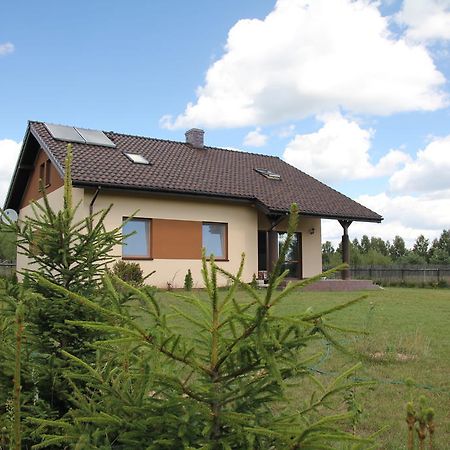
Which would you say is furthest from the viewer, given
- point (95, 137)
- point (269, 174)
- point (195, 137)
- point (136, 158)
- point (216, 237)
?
point (195, 137)

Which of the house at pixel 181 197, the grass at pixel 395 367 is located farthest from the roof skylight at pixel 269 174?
the grass at pixel 395 367

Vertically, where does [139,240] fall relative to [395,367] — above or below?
above

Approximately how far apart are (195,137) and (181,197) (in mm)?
Answer: 4796

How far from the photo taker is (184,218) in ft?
53.7

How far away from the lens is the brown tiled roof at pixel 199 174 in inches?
599

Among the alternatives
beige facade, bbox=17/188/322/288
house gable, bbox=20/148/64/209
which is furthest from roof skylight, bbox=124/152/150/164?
house gable, bbox=20/148/64/209

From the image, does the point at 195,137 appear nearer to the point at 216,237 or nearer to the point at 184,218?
the point at 216,237

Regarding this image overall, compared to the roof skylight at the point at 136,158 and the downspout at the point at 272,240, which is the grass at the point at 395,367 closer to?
the downspout at the point at 272,240

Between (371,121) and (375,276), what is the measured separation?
15.3 meters

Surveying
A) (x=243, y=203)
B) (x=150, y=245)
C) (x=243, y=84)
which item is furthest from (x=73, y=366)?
(x=243, y=203)

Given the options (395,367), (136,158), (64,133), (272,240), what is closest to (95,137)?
(64,133)

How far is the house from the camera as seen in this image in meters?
15.3

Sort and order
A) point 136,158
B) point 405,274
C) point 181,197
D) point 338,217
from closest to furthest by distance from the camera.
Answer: point 181,197 → point 136,158 → point 338,217 → point 405,274

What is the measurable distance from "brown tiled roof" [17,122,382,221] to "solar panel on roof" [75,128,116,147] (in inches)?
9.1
